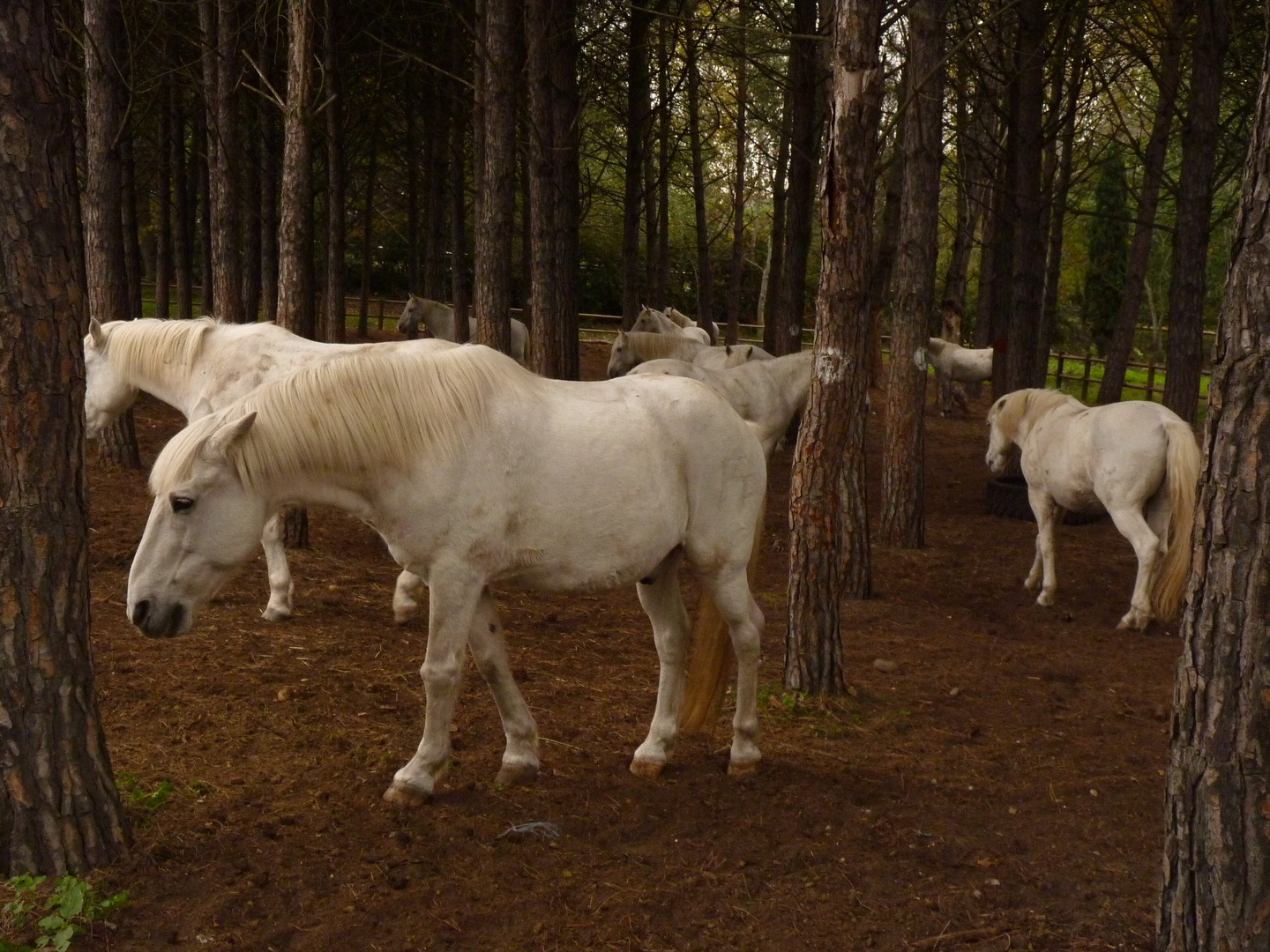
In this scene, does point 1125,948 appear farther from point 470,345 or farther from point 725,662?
point 470,345

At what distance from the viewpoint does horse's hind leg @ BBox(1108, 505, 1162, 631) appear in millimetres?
7957

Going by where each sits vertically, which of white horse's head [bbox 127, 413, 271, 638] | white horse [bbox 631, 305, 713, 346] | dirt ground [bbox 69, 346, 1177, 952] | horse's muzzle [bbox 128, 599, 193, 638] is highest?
white horse [bbox 631, 305, 713, 346]

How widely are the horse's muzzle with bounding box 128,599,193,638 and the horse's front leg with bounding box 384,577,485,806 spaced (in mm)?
922

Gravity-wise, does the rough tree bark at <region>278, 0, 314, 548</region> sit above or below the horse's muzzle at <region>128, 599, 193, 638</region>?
above

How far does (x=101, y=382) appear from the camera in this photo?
7113 mm

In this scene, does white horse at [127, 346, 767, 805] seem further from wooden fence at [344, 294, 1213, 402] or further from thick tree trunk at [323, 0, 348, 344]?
wooden fence at [344, 294, 1213, 402]

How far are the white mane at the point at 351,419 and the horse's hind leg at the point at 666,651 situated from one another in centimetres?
124

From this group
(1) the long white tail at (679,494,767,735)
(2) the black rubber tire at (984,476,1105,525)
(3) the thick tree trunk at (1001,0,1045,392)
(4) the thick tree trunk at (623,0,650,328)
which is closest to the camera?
(1) the long white tail at (679,494,767,735)

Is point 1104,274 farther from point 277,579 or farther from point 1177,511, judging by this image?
point 277,579

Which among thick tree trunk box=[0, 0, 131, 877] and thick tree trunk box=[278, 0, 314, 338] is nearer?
thick tree trunk box=[0, 0, 131, 877]

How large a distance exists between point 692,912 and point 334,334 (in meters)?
12.3

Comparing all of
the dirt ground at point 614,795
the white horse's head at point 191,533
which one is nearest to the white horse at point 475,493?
the white horse's head at point 191,533

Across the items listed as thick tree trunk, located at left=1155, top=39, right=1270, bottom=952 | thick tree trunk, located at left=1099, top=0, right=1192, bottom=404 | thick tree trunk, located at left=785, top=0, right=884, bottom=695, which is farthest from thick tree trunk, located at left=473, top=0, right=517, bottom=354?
thick tree trunk, located at left=1099, top=0, right=1192, bottom=404

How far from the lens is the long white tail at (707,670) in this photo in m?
5.26
